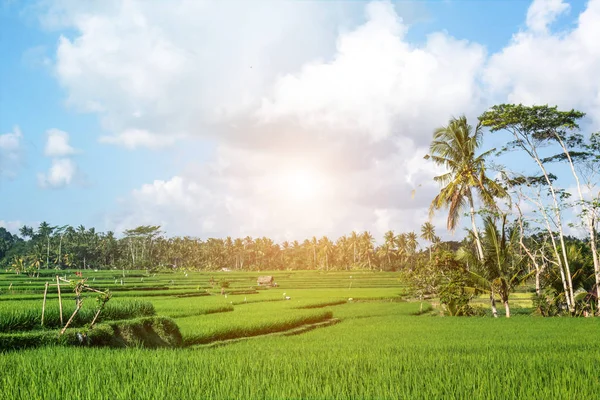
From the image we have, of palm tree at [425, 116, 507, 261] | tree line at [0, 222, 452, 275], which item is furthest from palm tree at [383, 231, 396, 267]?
palm tree at [425, 116, 507, 261]

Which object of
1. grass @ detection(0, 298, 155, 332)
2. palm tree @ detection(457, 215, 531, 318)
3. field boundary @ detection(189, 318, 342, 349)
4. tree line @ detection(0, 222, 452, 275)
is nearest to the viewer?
grass @ detection(0, 298, 155, 332)

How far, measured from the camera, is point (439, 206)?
81.0 feet

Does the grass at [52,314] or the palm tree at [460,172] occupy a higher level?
the palm tree at [460,172]

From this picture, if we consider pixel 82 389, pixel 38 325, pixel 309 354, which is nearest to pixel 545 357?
pixel 309 354

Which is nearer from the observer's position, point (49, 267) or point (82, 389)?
point (82, 389)

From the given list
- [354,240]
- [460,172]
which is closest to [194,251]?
[354,240]

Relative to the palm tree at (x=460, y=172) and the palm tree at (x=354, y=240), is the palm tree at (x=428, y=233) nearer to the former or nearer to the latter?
the palm tree at (x=354, y=240)

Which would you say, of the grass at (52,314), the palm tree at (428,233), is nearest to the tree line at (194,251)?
the palm tree at (428,233)

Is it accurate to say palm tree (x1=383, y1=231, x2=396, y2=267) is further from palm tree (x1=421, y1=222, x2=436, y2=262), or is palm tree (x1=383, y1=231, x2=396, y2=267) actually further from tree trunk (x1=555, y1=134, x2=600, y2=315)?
tree trunk (x1=555, y1=134, x2=600, y2=315)

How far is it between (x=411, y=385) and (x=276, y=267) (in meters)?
103

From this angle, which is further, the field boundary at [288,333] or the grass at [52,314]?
the field boundary at [288,333]

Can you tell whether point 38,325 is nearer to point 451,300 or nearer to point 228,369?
point 228,369

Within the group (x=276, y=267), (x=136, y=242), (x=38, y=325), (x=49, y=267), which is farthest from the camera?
(x=276, y=267)

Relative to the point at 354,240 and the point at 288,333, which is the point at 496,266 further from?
the point at 354,240
